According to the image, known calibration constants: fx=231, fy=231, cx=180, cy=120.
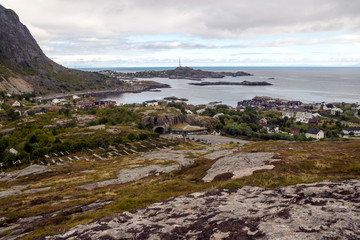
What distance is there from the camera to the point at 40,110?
13612cm

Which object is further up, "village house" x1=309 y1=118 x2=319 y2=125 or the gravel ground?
the gravel ground

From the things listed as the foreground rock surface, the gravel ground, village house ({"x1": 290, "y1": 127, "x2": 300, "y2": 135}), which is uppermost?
the foreground rock surface

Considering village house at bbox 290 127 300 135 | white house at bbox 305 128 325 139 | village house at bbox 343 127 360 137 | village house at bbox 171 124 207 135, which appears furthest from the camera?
village house at bbox 171 124 207 135

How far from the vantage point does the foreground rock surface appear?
1077 centimetres

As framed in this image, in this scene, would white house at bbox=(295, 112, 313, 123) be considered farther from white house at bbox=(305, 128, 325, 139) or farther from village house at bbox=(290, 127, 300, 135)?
white house at bbox=(305, 128, 325, 139)

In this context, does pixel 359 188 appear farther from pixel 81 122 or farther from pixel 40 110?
pixel 40 110

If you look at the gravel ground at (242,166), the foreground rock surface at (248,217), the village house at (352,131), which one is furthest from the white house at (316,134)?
the foreground rock surface at (248,217)

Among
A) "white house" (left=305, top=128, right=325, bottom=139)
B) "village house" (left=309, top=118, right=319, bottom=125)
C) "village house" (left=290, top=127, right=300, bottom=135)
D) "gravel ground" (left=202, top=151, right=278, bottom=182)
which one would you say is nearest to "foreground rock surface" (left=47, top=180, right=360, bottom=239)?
"gravel ground" (left=202, top=151, right=278, bottom=182)

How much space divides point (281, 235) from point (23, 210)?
2274 centimetres

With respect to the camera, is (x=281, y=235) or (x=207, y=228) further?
(x=207, y=228)

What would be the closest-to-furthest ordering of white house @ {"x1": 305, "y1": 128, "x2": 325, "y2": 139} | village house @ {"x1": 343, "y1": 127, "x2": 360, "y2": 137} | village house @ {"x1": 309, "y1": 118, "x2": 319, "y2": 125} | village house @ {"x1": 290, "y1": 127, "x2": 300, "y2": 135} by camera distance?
white house @ {"x1": 305, "y1": 128, "x2": 325, "y2": 139}
village house @ {"x1": 343, "y1": 127, "x2": 360, "y2": 137}
village house @ {"x1": 290, "y1": 127, "x2": 300, "y2": 135}
village house @ {"x1": 309, "y1": 118, "x2": 319, "y2": 125}

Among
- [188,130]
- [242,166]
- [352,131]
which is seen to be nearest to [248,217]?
[242,166]

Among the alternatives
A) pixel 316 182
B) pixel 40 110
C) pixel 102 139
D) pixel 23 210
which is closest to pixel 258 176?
pixel 316 182

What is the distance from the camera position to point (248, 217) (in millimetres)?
12648
